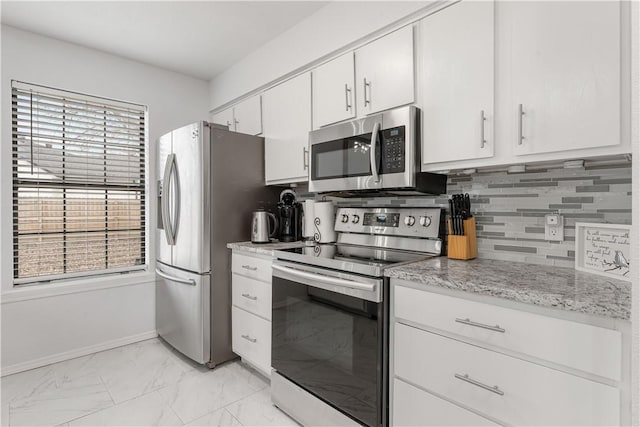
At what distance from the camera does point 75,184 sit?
2672 mm

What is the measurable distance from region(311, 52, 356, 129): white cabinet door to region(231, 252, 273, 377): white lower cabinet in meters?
1.02

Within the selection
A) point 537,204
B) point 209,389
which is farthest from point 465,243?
point 209,389

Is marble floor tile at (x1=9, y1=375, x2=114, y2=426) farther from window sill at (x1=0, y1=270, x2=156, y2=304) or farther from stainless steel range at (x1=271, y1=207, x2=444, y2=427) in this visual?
stainless steel range at (x1=271, y1=207, x2=444, y2=427)

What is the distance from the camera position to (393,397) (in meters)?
1.39

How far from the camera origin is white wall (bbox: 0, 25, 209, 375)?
235cm

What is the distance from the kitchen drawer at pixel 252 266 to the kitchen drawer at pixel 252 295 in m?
→ 0.04

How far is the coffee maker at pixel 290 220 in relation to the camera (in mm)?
2568

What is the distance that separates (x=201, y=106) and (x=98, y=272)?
185cm

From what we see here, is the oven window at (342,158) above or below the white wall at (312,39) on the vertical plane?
below

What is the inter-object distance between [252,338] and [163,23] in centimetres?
232

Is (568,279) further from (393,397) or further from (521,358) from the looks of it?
(393,397)

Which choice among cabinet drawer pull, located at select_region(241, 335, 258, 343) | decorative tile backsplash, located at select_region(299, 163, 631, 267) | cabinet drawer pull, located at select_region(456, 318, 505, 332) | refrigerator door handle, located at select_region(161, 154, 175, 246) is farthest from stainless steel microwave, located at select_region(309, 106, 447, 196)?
refrigerator door handle, located at select_region(161, 154, 175, 246)

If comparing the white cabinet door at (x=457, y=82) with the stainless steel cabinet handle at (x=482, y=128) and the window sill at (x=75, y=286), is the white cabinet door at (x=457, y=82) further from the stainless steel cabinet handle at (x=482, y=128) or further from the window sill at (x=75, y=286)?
the window sill at (x=75, y=286)

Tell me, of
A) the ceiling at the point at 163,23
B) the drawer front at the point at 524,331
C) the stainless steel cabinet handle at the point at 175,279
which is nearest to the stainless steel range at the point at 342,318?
the drawer front at the point at 524,331
